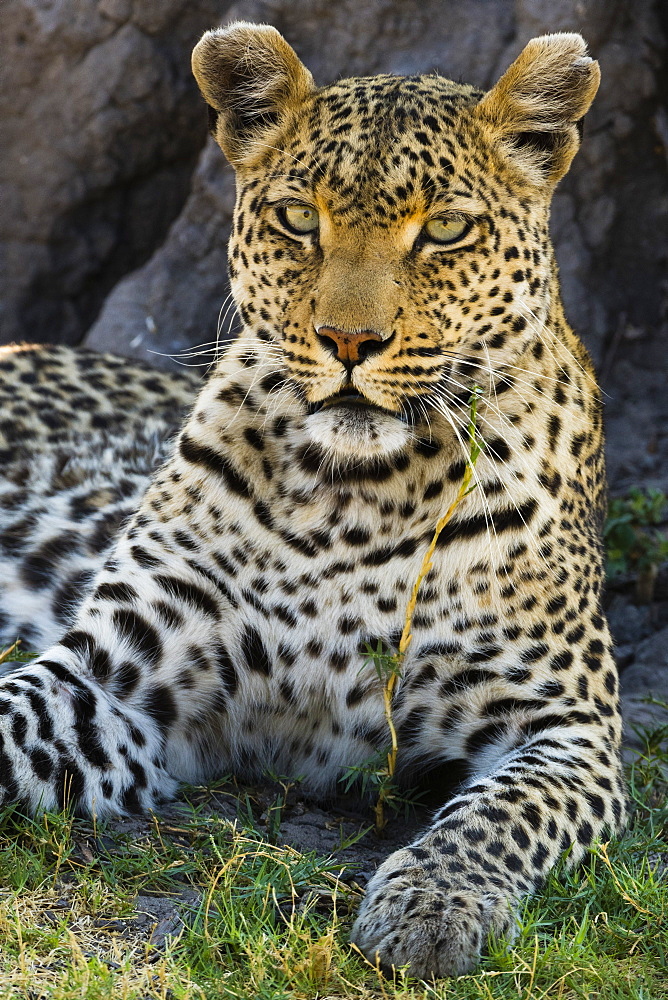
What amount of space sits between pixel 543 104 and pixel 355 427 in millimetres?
1488

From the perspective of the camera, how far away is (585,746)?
15.1 ft

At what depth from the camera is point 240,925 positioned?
3688mm

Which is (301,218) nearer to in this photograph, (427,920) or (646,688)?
(427,920)

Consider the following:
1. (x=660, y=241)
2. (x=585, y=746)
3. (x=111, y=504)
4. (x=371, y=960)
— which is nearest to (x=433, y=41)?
(x=660, y=241)

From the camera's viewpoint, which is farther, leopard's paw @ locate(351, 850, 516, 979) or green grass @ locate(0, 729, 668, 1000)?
leopard's paw @ locate(351, 850, 516, 979)

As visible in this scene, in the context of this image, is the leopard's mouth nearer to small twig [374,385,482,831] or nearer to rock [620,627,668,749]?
small twig [374,385,482,831]

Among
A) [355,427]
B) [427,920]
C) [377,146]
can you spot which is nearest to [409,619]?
[355,427]

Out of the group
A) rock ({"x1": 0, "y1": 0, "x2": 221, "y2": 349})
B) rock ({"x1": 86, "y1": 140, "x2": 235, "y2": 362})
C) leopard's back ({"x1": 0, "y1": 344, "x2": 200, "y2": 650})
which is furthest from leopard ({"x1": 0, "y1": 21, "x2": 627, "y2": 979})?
rock ({"x1": 0, "y1": 0, "x2": 221, "y2": 349})

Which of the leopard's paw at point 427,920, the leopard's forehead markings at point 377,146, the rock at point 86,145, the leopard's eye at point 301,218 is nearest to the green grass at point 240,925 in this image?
the leopard's paw at point 427,920

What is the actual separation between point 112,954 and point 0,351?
4650 millimetres

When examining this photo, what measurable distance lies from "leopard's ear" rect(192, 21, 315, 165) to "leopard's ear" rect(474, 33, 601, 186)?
30.5 inches

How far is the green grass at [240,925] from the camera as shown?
3.43 metres

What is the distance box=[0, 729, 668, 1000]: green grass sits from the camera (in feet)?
11.2

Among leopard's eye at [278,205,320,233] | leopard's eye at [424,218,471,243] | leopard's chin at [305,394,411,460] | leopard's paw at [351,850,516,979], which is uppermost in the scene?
leopard's eye at [424,218,471,243]
